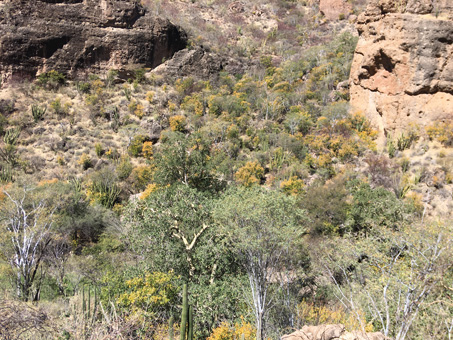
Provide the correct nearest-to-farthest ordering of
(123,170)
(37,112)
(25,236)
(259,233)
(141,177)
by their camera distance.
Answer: (259,233) < (25,236) < (141,177) < (123,170) < (37,112)

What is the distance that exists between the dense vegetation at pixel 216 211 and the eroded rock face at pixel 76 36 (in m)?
1.83

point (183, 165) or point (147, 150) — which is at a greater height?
point (183, 165)

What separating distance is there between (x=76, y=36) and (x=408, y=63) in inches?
1062

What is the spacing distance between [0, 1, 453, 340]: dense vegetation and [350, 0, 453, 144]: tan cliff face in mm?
1169

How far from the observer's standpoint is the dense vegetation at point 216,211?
667cm

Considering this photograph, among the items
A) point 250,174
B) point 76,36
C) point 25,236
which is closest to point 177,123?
point 250,174

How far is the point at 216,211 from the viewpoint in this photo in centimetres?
762

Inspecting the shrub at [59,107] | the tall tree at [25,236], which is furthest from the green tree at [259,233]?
the shrub at [59,107]

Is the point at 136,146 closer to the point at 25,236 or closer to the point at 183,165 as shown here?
the point at 183,165

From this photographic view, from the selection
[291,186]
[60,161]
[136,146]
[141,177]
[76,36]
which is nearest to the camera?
[291,186]

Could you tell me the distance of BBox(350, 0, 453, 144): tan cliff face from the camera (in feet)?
55.5

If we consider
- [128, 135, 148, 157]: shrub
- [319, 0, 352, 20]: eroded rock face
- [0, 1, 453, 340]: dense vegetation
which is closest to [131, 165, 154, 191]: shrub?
[0, 1, 453, 340]: dense vegetation

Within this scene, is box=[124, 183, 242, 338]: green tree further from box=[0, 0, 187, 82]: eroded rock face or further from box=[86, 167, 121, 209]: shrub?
box=[0, 0, 187, 82]: eroded rock face

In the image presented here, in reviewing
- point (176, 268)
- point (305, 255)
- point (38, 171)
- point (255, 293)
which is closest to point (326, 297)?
point (305, 255)
